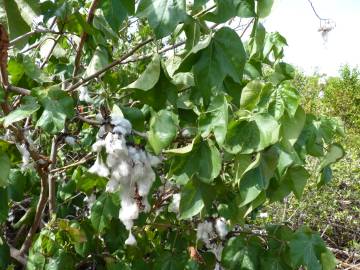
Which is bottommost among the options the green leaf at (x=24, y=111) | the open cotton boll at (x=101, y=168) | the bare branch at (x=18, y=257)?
the bare branch at (x=18, y=257)

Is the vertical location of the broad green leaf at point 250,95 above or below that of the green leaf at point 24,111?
below

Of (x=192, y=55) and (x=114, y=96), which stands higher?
(x=192, y=55)

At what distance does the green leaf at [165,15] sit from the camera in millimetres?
869

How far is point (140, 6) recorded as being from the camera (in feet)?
2.93

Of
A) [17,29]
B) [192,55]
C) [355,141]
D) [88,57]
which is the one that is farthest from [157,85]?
[355,141]

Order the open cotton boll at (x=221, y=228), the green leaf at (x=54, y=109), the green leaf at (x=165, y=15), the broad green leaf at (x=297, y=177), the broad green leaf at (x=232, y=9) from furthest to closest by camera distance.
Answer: the open cotton boll at (x=221, y=228), the broad green leaf at (x=297, y=177), the green leaf at (x=54, y=109), the broad green leaf at (x=232, y=9), the green leaf at (x=165, y=15)

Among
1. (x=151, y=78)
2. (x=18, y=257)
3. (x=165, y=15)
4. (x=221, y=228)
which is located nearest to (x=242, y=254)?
(x=221, y=228)

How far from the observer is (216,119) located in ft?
3.65

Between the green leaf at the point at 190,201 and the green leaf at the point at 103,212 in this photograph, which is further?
the green leaf at the point at 103,212

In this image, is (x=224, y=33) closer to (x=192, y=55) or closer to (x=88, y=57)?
(x=192, y=55)

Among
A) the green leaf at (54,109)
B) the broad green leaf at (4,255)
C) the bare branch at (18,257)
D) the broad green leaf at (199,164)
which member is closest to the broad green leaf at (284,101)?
the broad green leaf at (199,164)

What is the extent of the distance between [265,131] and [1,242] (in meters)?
0.94

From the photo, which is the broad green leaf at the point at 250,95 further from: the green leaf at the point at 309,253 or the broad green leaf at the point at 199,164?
the green leaf at the point at 309,253

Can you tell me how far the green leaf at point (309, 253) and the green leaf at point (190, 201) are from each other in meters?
0.35
